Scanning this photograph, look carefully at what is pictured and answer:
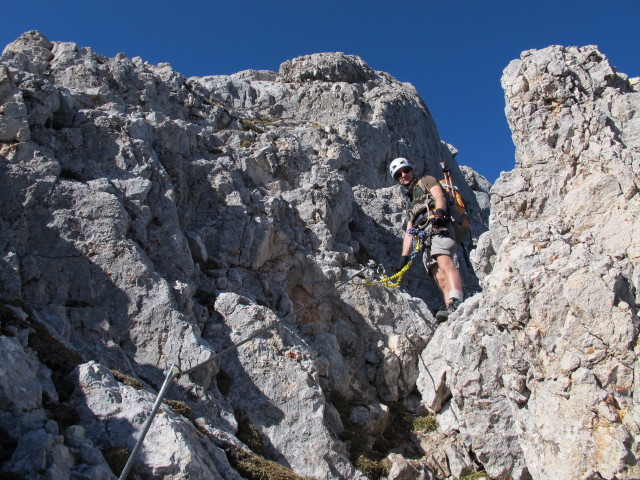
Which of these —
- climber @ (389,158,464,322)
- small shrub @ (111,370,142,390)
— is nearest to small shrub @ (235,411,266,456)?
small shrub @ (111,370,142,390)

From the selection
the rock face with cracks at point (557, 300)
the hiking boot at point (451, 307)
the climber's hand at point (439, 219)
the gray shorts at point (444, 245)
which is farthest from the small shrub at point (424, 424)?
the climber's hand at point (439, 219)

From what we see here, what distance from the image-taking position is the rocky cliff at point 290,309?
9.86 meters

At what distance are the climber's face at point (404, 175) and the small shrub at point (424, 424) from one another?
6746 millimetres

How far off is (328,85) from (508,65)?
24.3 meters

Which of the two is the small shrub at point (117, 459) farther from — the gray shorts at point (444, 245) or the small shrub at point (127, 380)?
the gray shorts at point (444, 245)

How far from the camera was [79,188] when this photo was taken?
621 inches

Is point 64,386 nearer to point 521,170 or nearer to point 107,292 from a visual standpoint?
point 107,292

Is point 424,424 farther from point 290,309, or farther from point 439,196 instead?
point 439,196

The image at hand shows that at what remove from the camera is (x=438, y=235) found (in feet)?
53.7

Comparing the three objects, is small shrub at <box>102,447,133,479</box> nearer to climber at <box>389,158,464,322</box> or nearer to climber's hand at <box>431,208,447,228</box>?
climber at <box>389,158,464,322</box>

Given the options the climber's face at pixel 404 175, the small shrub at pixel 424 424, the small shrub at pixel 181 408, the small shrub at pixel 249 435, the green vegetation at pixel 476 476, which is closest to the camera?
the small shrub at pixel 181 408

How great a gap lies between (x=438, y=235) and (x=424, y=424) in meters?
5.10

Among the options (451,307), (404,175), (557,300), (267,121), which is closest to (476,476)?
(451,307)

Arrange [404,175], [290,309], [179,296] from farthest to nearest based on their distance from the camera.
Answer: [290,309]
[404,175]
[179,296]
